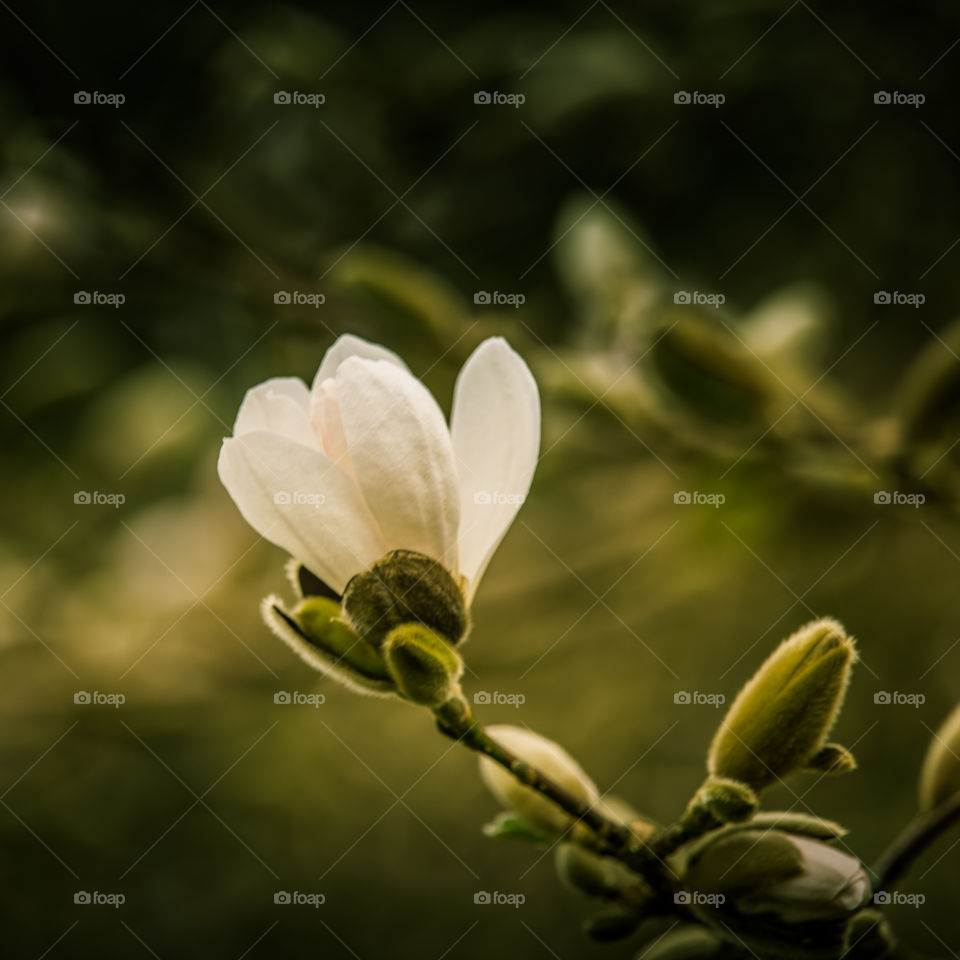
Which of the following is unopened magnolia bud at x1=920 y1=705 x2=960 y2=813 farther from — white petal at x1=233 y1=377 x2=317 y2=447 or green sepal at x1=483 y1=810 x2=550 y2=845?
white petal at x1=233 y1=377 x2=317 y2=447

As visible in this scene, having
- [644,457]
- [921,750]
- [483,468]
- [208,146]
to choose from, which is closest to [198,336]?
[208,146]

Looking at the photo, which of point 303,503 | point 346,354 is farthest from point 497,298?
point 303,503

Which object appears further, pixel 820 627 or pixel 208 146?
pixel 208 146

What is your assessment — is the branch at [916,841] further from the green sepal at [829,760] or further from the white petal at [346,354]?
the white petal at [346,354]

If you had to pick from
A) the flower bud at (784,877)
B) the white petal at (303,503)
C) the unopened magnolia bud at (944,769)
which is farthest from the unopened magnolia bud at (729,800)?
the white petal at (303,503)

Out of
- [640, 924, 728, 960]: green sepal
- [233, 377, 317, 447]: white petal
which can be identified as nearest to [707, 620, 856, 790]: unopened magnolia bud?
[640, 924, 728, 960]: green sepal

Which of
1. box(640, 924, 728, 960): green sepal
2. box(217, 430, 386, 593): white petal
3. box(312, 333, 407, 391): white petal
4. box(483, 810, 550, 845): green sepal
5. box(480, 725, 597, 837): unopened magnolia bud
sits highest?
box(312, 333, 407, 391): white petal

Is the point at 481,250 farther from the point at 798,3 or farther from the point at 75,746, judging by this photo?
the point at 75,746
